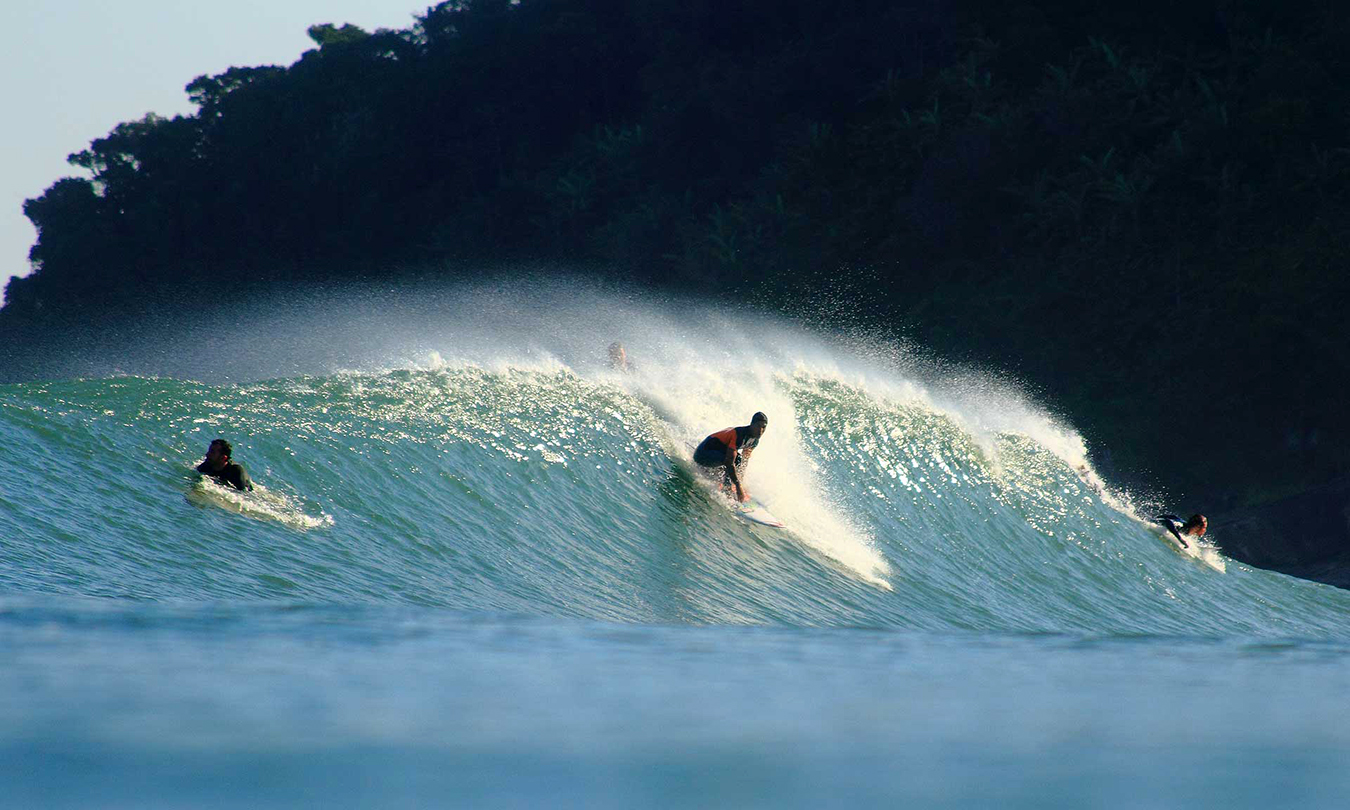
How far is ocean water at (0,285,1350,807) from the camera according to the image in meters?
6.52

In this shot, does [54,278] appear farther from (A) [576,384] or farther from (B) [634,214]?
(A) [576,384]

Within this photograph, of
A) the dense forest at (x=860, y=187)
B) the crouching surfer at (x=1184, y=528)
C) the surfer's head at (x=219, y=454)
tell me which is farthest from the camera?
the dense forest at (x=860, y=187)

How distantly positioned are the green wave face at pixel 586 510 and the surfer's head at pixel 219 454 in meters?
0.21

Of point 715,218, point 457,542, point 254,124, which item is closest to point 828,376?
point 457,542

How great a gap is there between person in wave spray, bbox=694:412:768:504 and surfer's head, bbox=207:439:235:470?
16.4ft

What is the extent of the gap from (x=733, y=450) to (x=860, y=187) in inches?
1303

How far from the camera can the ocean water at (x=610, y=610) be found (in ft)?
21.4

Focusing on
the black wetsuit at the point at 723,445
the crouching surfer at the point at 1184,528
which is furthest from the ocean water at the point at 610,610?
the crouching surfer at the point at 1184,528

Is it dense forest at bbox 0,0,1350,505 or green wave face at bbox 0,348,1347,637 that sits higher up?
dense forest at bbox 0,0,1350,505

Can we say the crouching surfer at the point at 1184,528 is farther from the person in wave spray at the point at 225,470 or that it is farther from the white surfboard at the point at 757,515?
the person in wave spray at the point at 225,470

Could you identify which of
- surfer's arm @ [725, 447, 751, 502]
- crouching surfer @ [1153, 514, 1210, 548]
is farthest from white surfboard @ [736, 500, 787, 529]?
crouching surfer @ [1153, 514, 1210, 548]

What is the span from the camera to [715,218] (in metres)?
50.8

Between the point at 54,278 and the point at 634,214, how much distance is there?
3641 centimetres

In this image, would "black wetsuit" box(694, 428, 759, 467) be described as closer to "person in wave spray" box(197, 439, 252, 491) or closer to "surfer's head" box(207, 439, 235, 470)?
"person in wave spray" box(197, 439, 252, 491)
